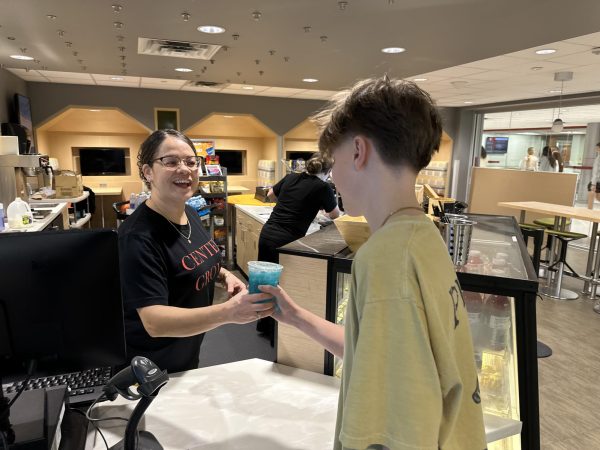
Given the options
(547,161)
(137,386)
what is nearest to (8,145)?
(137,386)

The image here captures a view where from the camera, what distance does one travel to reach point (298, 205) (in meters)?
3.77

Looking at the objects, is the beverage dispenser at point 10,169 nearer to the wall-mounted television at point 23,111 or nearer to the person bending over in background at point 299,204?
the wall-mounted television at point 23,111

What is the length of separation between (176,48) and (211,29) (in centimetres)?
104

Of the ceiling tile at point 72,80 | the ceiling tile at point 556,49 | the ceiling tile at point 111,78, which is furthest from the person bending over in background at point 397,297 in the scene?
the ceiling tile at point 72,80

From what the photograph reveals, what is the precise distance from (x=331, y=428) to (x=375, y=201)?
789mm

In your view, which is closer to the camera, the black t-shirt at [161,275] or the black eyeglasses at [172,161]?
the black t-shirt at [161,275]

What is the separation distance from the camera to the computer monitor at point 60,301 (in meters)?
0.91

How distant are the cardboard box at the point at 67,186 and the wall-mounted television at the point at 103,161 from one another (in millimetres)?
2907

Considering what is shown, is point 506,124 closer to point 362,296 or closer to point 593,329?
point 593,329

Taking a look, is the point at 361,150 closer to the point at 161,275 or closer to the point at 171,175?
the point at 161,275

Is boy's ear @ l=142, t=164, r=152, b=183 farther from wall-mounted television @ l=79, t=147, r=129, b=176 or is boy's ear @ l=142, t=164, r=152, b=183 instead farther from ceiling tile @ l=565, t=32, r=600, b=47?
wall-mounted television @ l=79, t=147, r=129, b=176

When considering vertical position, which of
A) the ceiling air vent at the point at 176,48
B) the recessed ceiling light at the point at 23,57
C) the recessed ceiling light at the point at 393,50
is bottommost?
the recessed ceiling light at the point at 23,57

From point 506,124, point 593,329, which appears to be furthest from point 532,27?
point 506,124

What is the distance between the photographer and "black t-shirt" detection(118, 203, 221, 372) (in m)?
1.35
